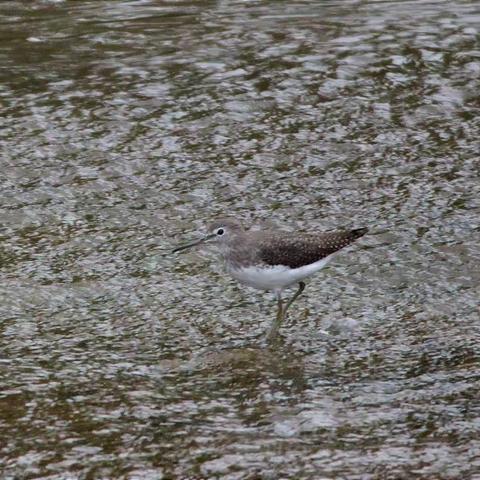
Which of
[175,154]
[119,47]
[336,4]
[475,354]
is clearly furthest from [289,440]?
[336,4]

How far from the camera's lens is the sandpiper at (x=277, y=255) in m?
11.2

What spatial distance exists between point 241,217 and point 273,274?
84.1 inches

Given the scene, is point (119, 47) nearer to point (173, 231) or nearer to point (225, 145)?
point (225, 145)

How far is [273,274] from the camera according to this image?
11172mm

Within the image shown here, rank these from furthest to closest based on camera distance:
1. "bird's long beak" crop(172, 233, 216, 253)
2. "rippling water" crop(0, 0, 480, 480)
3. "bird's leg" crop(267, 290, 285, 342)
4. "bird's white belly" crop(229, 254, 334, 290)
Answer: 1. "bird's long beak" crop(172, 233, 216, 253)
2. "bird's white belly" crop(229, 254, 334, 290)
3. "bird's leg" crop(267, 290, 285, 342)
4. "rippling water" crop(0, 0, 480, 480)

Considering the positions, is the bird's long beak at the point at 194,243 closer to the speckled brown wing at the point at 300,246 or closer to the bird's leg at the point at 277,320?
the speckled brown wing at the point at 300,246

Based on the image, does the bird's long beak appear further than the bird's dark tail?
Yes

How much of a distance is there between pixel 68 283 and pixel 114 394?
99.3 inches

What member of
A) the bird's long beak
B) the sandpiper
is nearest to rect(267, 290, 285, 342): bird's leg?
the sandpiper

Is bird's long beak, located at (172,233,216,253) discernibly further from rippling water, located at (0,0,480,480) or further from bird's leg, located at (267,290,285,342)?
bird's leg, located at (267,290,285,342)

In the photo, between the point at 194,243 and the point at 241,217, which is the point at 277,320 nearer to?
the point at 194,243

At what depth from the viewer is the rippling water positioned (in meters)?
8.84

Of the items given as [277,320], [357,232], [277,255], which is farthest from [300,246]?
[277,320]

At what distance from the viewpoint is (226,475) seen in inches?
324
